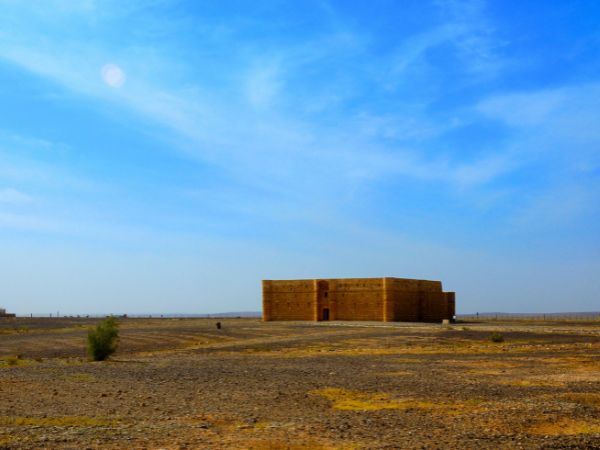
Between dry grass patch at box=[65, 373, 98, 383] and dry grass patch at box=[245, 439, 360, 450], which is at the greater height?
dry grass patch at box=[245, 439, 360, 450]

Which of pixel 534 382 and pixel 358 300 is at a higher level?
pixel 358 300

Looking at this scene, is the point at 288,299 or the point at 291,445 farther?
the point at 288,299

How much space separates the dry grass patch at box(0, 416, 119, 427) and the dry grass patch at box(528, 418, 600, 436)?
23.7 ft

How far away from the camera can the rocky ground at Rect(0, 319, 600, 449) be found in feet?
29.2

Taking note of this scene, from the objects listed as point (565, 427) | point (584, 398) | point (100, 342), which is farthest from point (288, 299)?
point (565, 427)

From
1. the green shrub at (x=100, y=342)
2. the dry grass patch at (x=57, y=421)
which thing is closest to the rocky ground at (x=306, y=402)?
the dry grass patch at (x=57, y=421)

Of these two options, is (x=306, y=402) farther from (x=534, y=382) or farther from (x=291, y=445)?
(x=534, y=382)

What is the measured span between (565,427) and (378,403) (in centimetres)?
383

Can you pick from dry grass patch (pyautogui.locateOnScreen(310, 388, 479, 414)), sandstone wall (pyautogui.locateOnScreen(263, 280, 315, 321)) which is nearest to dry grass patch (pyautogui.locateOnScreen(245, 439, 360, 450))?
dry grass patch (pyautogui.locateOnScreen(310, 388, 479, 414))

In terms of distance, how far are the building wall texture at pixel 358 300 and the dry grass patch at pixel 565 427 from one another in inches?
2120

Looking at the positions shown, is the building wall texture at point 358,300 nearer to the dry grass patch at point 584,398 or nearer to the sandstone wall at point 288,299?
the sandstone wall at point 288,299

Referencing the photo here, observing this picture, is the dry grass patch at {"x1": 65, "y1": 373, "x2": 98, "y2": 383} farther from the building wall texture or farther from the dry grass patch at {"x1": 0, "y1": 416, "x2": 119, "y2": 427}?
the building wall texture

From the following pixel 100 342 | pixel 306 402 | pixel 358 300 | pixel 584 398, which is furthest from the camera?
pixel 358 300

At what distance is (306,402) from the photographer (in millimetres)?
12516
